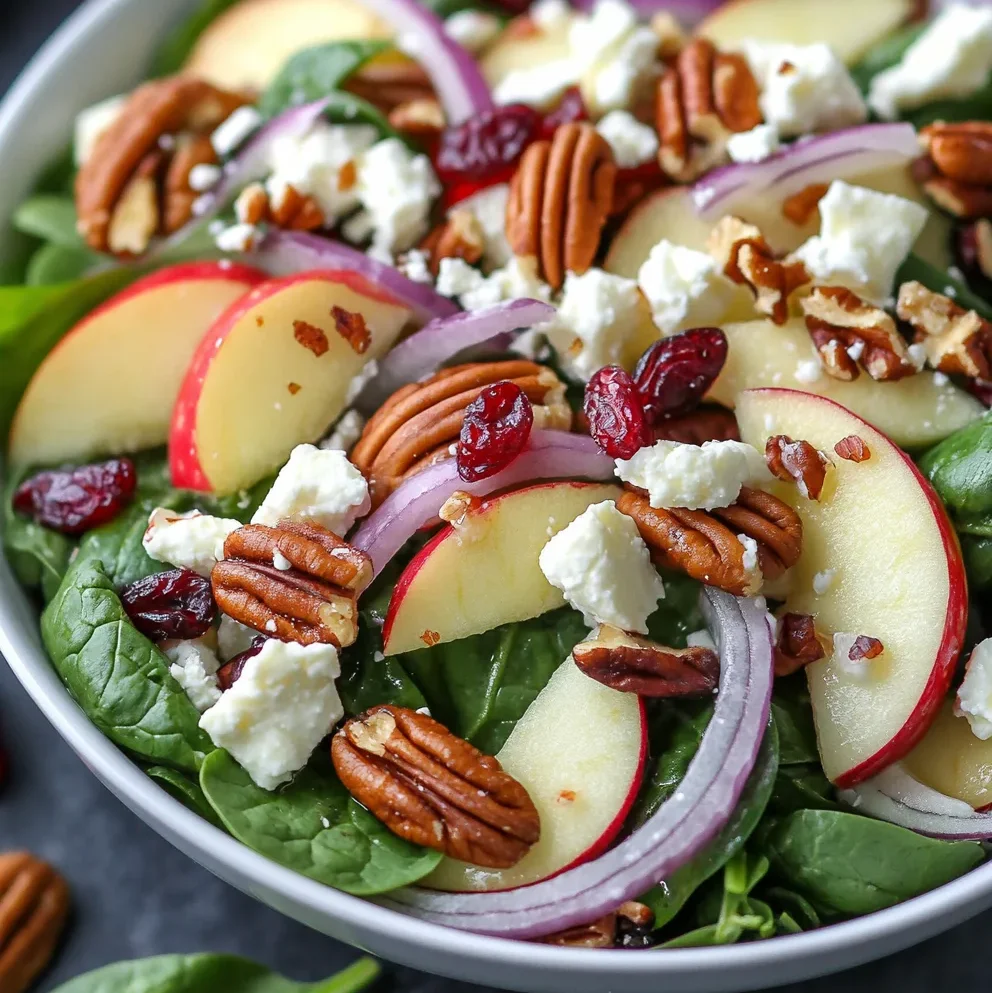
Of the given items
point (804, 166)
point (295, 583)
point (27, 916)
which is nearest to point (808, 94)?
point (804, 166)

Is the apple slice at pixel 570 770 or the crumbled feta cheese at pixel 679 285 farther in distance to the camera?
the crumbled feta cheese at pixel 679 285

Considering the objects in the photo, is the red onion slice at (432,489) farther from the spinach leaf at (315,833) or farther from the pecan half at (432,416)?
the spinach leaf at (315,833)

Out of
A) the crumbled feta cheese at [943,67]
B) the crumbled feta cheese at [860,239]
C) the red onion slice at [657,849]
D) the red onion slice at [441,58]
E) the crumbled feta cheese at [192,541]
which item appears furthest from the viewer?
the red onion slice at [441,58]

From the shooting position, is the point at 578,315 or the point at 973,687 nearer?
the point at 973,687

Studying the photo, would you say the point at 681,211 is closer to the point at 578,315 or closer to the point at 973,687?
the point at 578,315

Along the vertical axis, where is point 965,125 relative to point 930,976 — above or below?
above

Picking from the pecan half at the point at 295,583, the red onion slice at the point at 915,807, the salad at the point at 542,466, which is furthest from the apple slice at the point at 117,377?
the red onion slice at the point at 915,807

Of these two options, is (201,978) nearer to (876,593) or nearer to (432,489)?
(432,489)

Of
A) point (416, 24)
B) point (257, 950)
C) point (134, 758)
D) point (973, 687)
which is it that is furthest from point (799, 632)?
point (416, 24)
